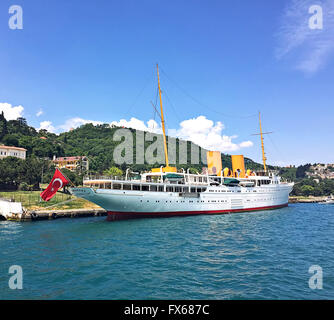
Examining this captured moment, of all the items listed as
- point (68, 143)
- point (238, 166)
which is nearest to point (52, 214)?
point (238, 166)

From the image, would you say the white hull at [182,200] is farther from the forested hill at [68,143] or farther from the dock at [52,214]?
the forested hill at [68,143]

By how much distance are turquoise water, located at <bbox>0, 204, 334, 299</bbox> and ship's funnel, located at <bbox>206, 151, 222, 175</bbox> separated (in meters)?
25.5

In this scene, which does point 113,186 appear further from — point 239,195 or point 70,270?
point 239,195

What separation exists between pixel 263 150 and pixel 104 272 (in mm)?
63509

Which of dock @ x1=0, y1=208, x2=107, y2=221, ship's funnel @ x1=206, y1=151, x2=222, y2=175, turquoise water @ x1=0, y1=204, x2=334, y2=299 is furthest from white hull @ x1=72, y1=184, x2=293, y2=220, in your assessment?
dock @ x1=0, y1=208, x2=107, y2=221

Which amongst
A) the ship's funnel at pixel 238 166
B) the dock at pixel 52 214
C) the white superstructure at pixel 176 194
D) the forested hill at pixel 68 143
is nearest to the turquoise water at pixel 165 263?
the white superstructure at pixel 176 194

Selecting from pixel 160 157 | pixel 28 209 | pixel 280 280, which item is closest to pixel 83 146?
pixel 160 157

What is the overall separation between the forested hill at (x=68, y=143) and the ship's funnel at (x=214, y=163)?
2580 inches

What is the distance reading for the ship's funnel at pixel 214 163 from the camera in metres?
52.3

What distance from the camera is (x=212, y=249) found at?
20.0m

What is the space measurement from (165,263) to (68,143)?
163230 mm

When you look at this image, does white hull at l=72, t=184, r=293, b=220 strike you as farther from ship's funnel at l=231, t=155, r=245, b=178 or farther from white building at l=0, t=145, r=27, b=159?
white building at l=0, t=145, r=27, b=159

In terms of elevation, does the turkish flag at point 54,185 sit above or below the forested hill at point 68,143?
below
